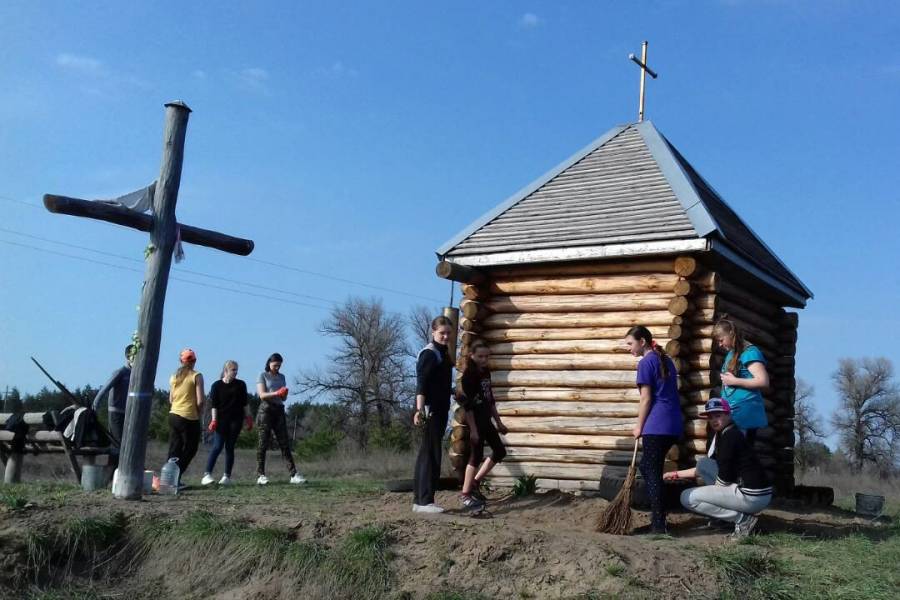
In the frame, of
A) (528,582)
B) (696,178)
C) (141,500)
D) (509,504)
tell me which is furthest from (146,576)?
(696,178)

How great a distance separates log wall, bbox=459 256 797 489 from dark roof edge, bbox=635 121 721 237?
1.55 ft

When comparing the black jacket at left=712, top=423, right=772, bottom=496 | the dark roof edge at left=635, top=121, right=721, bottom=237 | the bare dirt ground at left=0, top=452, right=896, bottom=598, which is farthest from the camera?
the dark roof edge at left=635, top=121, right=721, bottom=237

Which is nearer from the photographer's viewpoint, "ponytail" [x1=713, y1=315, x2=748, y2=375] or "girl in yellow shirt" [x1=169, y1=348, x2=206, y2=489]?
"ponytail" [x1=713, y1=315, x2=748, y2=375]

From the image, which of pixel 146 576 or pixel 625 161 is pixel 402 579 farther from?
pixel 625 161

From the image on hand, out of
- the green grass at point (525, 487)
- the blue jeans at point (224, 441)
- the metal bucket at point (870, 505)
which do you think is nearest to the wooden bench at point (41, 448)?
the blue jeans at point (224, 441)

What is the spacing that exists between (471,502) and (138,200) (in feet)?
15.0

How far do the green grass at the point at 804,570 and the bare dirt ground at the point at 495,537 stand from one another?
0.65 feet

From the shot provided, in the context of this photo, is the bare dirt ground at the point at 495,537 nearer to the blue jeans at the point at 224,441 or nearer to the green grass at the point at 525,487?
the green grass at the point at 525,487

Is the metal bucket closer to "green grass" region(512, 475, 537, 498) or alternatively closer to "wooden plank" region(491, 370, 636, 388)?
"wooden plank" region(491, 370, 636, 388)

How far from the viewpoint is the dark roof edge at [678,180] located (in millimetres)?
10508

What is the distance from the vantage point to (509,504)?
405 inches

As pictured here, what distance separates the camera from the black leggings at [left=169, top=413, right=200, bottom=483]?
11.7 meters

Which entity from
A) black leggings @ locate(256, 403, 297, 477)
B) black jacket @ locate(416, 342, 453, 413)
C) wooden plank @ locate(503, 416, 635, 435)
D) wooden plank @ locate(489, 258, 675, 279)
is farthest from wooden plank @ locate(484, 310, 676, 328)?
black leggings @ locate(256, 403, 297, 477)

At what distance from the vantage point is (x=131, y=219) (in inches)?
358
